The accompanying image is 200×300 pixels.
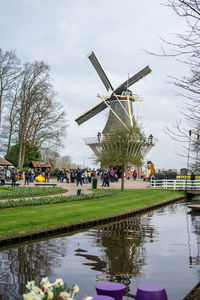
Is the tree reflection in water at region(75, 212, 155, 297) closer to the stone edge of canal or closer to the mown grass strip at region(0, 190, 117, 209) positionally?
the stone edge of canal

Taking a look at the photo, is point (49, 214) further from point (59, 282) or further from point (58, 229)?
point (59, 282)

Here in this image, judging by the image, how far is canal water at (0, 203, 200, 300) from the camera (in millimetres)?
7730

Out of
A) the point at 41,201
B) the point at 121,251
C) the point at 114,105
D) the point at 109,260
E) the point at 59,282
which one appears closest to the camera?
the point at 59,282

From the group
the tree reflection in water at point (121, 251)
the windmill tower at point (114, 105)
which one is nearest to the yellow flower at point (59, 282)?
the tree reflection in water at point (121, 251)

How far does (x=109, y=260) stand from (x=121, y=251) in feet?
3.97

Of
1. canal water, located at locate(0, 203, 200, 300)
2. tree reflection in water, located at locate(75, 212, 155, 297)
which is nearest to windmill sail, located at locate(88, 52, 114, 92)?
tree reflection in water, located at locate(75, 212, 155, 297)

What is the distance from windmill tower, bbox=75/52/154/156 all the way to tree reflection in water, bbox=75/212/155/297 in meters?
37.9

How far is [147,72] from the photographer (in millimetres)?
60938

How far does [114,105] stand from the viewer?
186ft

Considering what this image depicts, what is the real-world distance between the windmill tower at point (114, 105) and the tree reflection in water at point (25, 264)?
42171 mm

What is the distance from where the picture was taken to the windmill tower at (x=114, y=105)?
180 feet

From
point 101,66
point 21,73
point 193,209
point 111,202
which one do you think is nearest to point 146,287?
point 111,202

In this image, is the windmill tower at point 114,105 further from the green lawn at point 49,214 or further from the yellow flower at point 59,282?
the yellow flower at point 59,282

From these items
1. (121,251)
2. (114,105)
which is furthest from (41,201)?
(114,105)
